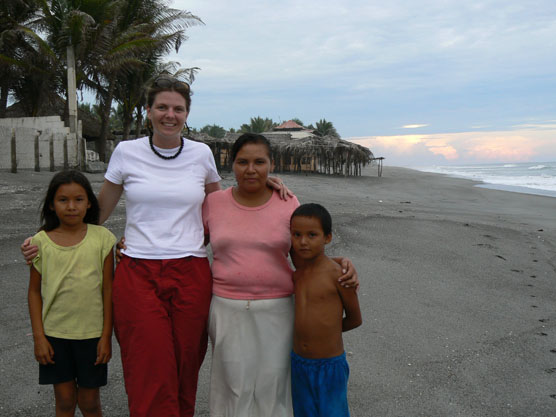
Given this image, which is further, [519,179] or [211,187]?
[519,179]

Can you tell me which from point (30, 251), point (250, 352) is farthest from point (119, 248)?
point (250, 352)

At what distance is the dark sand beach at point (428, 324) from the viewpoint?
301cm

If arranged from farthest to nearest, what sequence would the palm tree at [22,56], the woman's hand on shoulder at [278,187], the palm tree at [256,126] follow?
the palm tree at [256,126], the palm tree at [22,56], the woman's hand on shoulder at [278,187]

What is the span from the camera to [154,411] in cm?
205

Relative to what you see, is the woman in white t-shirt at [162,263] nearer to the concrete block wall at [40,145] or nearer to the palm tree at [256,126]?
the concrete block wall at [40,145]

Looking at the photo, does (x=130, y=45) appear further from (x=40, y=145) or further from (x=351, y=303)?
(x=351, y=303)

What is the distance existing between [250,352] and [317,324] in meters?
0.34

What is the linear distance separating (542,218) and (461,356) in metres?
9.04

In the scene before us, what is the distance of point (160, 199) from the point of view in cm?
219

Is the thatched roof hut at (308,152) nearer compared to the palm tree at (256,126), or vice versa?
the thatched roof hut at (308,152)

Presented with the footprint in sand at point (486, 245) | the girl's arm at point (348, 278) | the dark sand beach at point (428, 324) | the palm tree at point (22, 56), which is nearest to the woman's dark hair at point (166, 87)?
the girl's arm at point (348, 278)

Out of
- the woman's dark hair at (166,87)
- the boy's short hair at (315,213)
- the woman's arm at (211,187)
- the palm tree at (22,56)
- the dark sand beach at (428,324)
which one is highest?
the palm tree at (22,56)

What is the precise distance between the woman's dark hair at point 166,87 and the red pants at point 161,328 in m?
0.80

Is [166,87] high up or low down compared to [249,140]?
up
